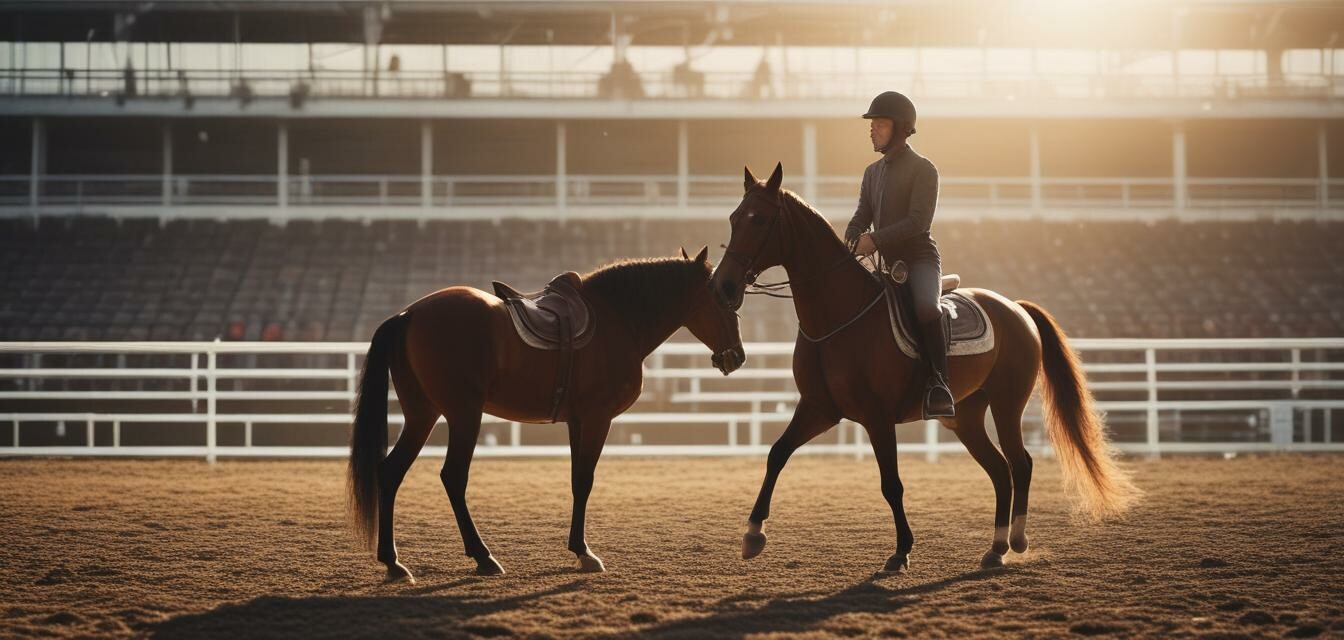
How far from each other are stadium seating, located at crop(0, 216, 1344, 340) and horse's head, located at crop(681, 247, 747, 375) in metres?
13.0

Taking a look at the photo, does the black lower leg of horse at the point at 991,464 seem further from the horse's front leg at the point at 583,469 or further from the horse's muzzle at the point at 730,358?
the horse's front leg at the point at 583,469

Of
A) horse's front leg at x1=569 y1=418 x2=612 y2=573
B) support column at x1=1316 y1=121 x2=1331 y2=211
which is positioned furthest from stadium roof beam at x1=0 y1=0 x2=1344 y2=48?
horse's front leg at x1=569 y1=418 x2=612 y2=573

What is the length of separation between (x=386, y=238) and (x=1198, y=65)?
826 inches

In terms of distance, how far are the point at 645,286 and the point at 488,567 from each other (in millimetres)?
1814

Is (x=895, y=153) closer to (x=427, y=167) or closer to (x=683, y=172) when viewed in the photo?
(x=683, y=172)

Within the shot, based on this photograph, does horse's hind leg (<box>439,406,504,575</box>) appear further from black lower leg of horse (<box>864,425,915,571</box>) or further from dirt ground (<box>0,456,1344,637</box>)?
black lower leg of horse (<box>864,425,915,571</box>)

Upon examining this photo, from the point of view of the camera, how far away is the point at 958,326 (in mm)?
6715

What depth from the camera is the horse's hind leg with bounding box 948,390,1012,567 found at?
21.7 feet

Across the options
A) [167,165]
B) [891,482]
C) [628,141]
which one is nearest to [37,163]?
[167,165]

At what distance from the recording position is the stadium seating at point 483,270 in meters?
21.2

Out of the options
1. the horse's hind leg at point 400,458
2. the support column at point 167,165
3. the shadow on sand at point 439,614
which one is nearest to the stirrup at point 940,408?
the shadow on sand at point 439,614

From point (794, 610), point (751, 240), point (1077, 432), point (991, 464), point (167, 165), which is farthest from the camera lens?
point (167, 165)

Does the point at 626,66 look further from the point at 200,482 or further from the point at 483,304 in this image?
the point at 483,304

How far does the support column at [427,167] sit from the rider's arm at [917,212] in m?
21.7
